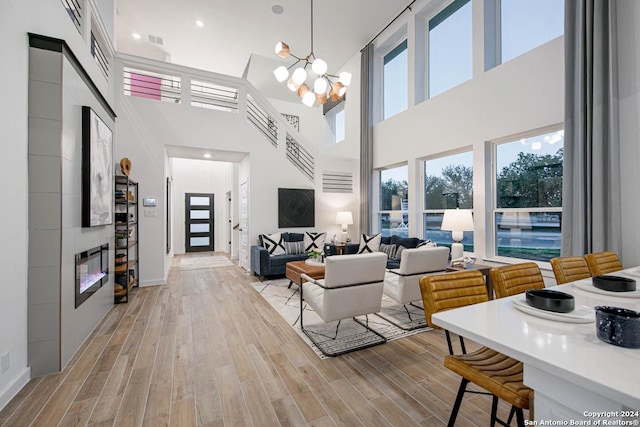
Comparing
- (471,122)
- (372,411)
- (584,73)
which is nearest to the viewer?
(372,411)

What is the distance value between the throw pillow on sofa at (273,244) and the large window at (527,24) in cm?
477

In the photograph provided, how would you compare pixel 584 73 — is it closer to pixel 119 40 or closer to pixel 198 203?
pixel 119 40

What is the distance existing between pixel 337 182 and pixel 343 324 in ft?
13.5

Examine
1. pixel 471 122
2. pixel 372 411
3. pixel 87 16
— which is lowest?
pixel 372 411

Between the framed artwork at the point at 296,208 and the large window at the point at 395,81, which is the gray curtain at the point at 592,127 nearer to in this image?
the large window at the point at 395,81

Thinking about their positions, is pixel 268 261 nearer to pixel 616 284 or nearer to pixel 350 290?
pixel 350 290

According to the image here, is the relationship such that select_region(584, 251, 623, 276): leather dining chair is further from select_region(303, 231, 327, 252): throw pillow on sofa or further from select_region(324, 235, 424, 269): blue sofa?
select_region(303, 231, 327, 252): throw pillow on sofa

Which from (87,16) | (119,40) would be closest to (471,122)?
(87,16)

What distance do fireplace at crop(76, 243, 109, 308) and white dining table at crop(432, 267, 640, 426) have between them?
3078 millimetres

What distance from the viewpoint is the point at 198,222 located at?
9.62 metres

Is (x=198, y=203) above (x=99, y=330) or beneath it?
above

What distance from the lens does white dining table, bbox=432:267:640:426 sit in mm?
667

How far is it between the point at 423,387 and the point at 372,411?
1.57ft

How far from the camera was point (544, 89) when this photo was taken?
10.9 feet
